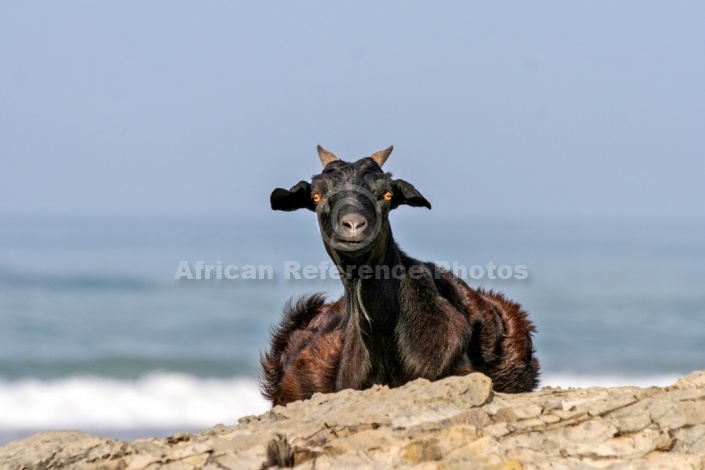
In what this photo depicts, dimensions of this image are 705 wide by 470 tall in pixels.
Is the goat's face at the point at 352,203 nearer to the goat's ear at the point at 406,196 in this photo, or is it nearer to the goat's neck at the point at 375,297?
the goat's ear at the point at 406,196

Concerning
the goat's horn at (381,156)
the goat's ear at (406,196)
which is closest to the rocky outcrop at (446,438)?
the goat's ear at (406,196)

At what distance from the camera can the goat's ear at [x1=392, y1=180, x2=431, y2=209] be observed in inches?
367

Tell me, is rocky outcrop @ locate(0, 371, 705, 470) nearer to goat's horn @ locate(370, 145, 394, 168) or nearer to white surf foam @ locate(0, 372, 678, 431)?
goat's horn @ locate(370, 145, 394, 168)

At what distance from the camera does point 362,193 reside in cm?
902

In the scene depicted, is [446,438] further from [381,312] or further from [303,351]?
[303,351]

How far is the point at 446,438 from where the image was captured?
554 centimetres

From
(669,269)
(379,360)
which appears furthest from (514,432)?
(669,269)

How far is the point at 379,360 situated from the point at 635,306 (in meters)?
27.2

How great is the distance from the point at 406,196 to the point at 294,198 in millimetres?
895

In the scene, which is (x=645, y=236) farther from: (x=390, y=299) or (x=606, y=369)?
(x=390, y=299)

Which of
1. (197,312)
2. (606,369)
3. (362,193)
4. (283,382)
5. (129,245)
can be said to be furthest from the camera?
(129,245)

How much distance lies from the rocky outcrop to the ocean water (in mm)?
4486

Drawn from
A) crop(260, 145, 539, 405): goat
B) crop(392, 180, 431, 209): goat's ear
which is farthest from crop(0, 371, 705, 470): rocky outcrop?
crop(392, 180, 431, 209): goat's ear

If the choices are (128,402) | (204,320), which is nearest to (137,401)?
(128,402)
